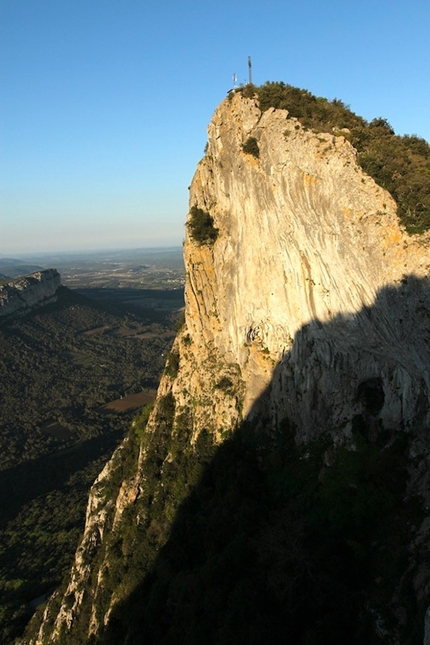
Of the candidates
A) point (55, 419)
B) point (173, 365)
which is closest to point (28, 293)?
point (55, 419)

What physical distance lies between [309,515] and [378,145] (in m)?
19.2

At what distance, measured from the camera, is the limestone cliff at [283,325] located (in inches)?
682

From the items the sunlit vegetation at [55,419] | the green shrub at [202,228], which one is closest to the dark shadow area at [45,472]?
the sunlit vegetation at [55,419]

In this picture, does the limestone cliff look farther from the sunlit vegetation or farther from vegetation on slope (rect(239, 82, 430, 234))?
the sunlit vegetation

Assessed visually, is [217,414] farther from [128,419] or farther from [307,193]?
[128,419]

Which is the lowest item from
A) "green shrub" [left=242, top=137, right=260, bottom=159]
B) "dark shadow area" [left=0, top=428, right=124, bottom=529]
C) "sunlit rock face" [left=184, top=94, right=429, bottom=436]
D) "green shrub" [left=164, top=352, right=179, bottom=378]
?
"dark shadow area" [left=0, top=428, right=124, bottom=529]

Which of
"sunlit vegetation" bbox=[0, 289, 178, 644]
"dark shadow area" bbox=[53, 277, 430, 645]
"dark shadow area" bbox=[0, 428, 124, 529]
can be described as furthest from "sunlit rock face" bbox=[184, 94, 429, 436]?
"dark shadow area" bbox=[0, 428, 124, 529]

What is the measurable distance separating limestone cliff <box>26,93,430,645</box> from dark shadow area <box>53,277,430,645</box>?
0.15 metres

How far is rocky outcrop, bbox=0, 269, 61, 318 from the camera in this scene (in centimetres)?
15075

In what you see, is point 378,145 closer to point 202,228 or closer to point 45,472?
point 202,228

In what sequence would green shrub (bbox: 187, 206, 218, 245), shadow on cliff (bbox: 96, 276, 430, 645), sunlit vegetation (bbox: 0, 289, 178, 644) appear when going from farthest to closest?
sunlit vegetation (bbox: 0, 289, 178, 644) < green shrub (bbox: 187, 206, 218, 245) < shadow on cliff (bbox: 96, 276, 430, 645)

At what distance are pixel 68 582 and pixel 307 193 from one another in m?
39.1

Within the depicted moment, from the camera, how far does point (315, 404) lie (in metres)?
25.3

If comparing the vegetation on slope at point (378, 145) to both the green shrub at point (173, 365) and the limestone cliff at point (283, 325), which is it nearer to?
the limestone cliff at point (283, 325)
